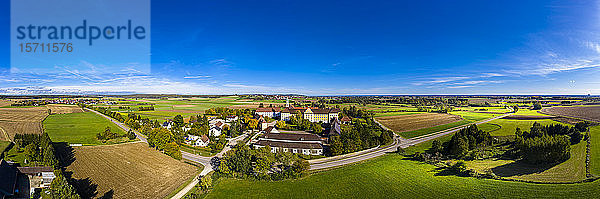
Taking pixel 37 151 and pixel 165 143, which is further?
pixel 165 143

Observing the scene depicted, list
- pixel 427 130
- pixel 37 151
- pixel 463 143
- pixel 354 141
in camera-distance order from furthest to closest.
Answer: pixel 427 130, pixel 354 141, pixel 463 143, pixel 37 151

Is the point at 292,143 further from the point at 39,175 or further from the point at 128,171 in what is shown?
the point at 39,175

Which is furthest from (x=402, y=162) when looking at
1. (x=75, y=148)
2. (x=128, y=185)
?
(x=75, y=148)

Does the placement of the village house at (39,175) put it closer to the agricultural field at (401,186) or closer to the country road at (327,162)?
the country road at (327,162)

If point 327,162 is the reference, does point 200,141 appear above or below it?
above

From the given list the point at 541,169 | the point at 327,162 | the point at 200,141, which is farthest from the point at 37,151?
the point at 541,169

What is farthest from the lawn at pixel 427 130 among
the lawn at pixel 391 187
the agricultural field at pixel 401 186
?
the lawn at pixel 391 187

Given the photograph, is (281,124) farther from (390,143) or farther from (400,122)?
(400,122)
